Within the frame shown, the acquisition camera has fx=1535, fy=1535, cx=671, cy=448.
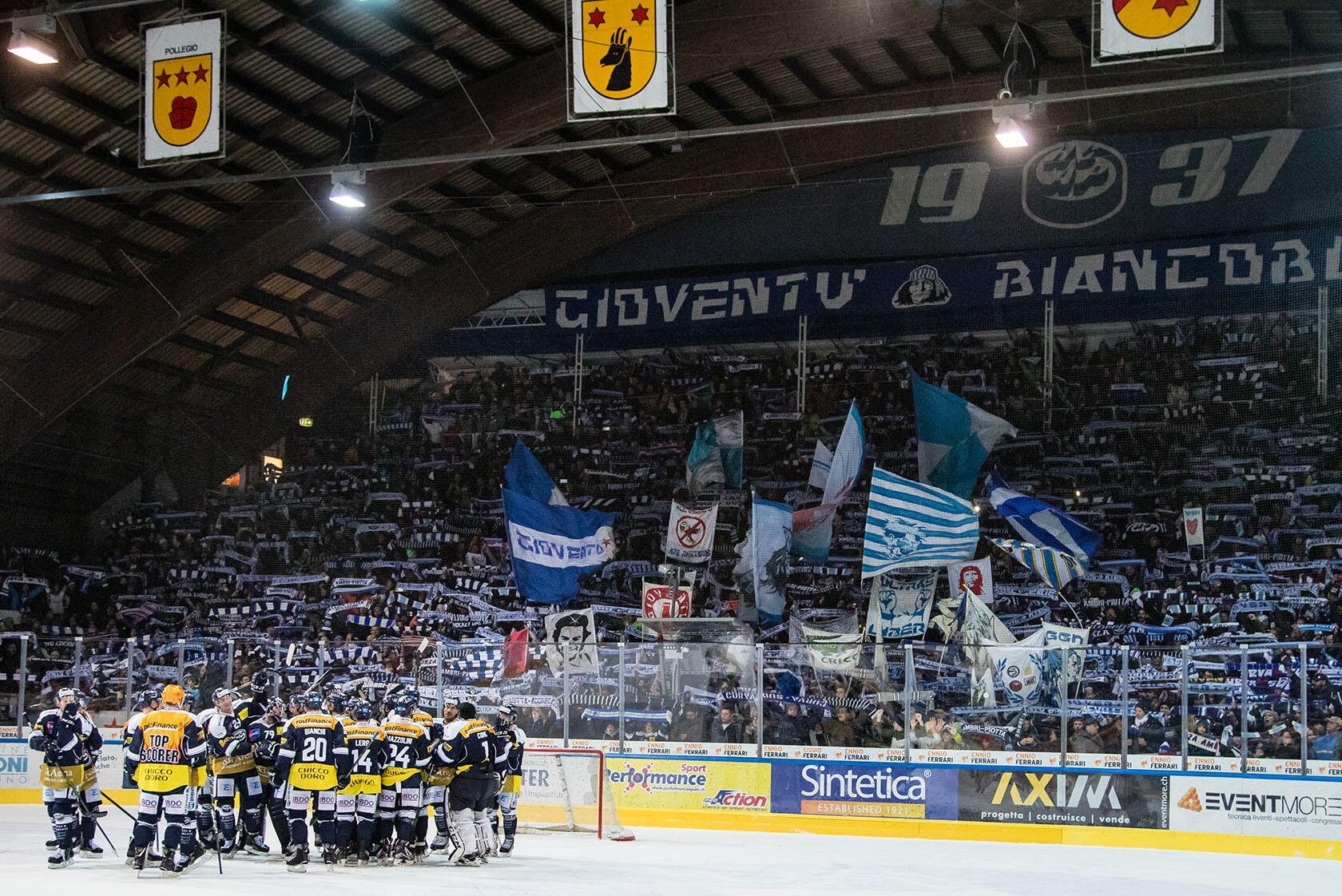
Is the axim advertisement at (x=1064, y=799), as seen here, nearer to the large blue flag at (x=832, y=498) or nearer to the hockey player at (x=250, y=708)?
the large blue flag at (x=832, y=498)

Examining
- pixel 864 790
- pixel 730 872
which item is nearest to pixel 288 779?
pixel 730 872

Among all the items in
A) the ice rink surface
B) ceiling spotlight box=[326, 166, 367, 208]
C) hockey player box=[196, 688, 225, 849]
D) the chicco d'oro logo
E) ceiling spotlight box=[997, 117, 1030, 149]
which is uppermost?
the chicco d'oro logo

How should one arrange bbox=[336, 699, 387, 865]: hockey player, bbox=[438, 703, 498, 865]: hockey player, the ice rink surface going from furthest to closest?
1. bbox=[438, 703, 498, 865]: hockey player
2. bbox=[336, 699, 387, 865]: hockey player
3. the ice rink surface

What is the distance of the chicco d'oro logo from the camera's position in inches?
982

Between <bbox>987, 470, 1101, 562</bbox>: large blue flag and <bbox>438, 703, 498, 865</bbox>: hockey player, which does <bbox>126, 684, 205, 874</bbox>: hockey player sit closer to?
<bbox>438, 703, 498, 865</bbox>: hockey player

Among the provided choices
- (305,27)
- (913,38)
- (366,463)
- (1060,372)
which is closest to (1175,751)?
(1060,372)

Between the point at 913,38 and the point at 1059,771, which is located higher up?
the point at 913,38

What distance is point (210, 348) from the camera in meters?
29.2

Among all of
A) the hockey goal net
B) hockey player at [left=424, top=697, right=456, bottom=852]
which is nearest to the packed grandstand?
the hockey goal net

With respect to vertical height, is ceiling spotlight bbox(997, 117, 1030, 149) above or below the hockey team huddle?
above

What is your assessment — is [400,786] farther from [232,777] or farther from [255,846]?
[255,846]

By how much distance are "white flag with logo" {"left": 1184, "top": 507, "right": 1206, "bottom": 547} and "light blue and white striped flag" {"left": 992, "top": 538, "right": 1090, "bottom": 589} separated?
5.06 ft

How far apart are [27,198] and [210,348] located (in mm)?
10192

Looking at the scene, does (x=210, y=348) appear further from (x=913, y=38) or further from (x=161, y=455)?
(x=913, y=38)
